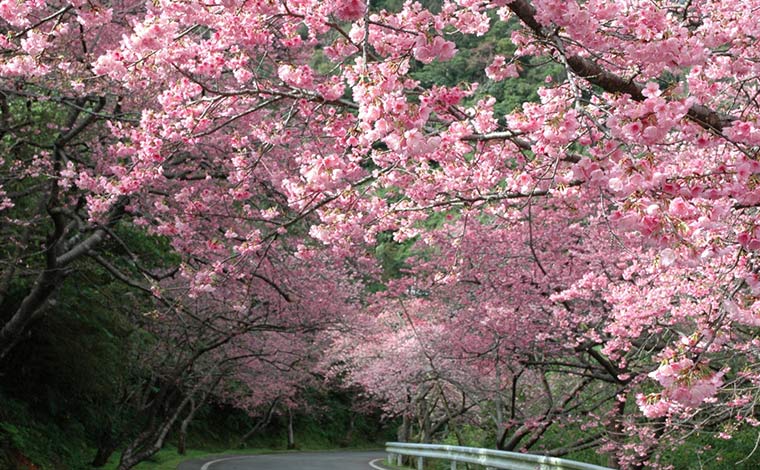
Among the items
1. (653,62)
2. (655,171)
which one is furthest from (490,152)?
(655,171)

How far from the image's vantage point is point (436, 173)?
770 cm

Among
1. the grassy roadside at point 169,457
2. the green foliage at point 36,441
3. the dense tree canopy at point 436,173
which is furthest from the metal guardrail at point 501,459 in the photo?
the green foliage at point 36,441

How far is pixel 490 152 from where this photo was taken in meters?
7.39

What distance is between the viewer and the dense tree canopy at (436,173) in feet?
13.6

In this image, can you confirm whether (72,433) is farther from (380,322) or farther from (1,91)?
(380,322)

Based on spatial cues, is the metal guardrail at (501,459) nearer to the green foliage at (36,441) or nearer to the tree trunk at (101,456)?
the tree trunk at (101,456)

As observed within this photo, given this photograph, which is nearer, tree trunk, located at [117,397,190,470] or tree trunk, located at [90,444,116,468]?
tree trunk, located at [117,397,190,470]

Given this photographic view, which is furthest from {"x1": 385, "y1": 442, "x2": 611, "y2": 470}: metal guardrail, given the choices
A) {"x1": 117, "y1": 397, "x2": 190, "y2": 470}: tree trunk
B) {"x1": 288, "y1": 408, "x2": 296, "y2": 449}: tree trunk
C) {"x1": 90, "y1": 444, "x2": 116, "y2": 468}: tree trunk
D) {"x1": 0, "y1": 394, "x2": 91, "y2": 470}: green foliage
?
{"x1": 288, "y1": 408, "x2": 296, "y2": 449}: tree trunk

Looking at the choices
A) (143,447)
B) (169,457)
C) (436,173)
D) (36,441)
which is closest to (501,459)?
(436,173)

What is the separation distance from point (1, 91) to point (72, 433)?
10.2 metres

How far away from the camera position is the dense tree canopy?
414 cm

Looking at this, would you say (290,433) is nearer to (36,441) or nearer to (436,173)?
(36,441)

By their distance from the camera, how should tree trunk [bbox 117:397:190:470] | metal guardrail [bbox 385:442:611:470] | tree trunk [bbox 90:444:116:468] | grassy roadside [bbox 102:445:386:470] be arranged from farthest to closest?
grassy roadside [bbox 102:445:386:470] → tree trunk [bbox 90:444:116:468] → tree trunk [bbox 117:397:190:470] → metal guardrail [bbox 385:442:611:470]

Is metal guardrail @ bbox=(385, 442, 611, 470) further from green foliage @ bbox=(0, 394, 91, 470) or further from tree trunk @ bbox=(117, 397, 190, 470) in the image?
green foliage @ bbox=(0, 394, 91, 470)
